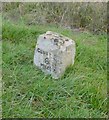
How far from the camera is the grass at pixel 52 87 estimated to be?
273 cm

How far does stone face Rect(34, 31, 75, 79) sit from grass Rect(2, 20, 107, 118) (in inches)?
2.9

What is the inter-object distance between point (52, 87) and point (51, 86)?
2cm

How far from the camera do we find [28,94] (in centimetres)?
289

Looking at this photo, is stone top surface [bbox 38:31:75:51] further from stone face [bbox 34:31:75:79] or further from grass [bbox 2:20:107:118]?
grass [bbox 2:20:107:118]

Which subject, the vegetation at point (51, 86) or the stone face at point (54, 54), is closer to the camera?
the vegetation at point (51, 86)

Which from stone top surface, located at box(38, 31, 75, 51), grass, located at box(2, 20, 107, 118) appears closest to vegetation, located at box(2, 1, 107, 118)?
grass, located at box(2, 20, 107, 118)

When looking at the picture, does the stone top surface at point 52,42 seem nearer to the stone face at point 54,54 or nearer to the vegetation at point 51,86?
the stone face at point 54,54

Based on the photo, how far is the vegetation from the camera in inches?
108

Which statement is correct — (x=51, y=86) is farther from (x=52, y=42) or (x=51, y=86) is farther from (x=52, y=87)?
(x=52, y=42)

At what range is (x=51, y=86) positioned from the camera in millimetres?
2980

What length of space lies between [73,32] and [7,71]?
1.63 m

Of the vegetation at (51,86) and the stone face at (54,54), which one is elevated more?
the stone face at (54,54)

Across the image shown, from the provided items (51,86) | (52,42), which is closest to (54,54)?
(52,42)

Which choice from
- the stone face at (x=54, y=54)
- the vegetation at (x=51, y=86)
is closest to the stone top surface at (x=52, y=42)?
the stone face at (x=54, y=54)
